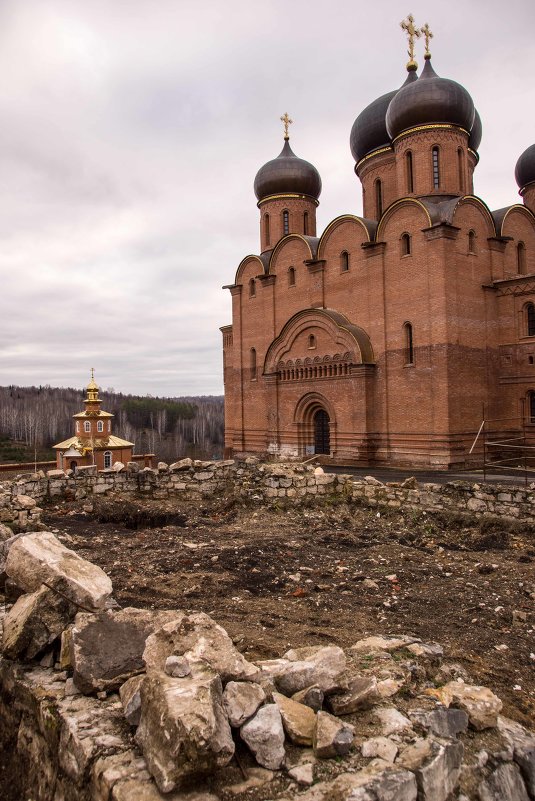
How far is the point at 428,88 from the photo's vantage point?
1847 centimetres

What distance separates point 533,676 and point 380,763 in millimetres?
2600

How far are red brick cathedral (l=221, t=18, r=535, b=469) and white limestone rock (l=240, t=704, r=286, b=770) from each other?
47.4 ft

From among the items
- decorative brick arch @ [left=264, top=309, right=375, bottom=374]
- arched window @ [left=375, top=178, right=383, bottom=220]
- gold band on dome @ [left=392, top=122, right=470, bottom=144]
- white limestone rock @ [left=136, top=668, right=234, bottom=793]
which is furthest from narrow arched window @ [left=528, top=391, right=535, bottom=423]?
white limestone rock @ [left=136, top=668, right=234, bottom=793]

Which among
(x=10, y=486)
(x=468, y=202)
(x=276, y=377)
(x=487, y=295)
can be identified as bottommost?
(x=10, y=486)

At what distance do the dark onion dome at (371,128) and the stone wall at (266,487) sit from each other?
48.4 ft

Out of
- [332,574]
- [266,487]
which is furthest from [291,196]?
[332,574]

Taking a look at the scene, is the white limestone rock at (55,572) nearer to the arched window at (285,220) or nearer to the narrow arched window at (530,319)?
the narrow arched window at (530,319)

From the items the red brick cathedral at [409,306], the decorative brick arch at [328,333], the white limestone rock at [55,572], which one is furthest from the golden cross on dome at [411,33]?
the white limestone rock at [55,572]

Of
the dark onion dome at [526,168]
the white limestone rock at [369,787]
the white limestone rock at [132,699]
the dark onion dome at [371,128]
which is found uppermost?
the dark onion dome at [371,128]

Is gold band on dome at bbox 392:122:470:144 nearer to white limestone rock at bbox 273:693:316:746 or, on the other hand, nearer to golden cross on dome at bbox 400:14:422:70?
golden cross on dome at bbox 400:14:422:70

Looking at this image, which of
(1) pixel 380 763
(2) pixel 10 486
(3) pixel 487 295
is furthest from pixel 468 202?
(1) pixel 380 763

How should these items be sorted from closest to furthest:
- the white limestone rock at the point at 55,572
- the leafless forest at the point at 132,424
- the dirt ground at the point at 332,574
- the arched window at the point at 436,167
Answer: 1. the white limestone rock at the point at 55,572
2. the dirt ground at the point at 332,574
3. the arched window at the point at 436,167
4. the leafless forest at the point at 132,424

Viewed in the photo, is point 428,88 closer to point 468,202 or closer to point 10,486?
point 468,202

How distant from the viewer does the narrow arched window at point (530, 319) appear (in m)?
17.6
